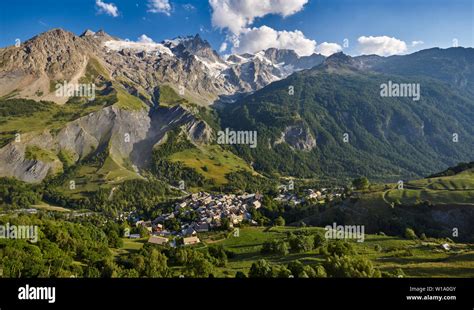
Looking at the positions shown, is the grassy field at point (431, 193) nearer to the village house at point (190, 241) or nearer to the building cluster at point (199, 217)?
the building cluster at point (199, 217)

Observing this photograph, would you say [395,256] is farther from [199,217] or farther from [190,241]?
[199,217]

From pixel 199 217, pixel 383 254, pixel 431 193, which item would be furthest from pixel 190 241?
pixel 431 193

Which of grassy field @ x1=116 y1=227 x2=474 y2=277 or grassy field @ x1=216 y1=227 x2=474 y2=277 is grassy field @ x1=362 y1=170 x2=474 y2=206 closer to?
grassy field @ x1=116 y1=227 x2=474 y2=277

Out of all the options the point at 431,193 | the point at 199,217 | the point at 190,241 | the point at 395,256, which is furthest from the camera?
the point at 199,217

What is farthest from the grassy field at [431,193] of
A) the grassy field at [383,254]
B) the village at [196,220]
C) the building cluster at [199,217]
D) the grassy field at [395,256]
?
the building cluster at [199,217]

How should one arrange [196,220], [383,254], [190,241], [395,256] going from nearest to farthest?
[395,256], [383,254], [190,241], [196,220]

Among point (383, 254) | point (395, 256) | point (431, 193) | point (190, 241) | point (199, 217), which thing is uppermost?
point (431, 193)

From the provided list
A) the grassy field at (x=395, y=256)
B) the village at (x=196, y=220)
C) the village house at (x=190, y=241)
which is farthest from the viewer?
the village at (x=196, y=220)

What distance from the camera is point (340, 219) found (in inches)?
4422

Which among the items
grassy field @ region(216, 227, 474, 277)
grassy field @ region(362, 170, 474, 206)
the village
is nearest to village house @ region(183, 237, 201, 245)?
the village

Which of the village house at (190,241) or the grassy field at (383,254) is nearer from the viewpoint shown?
the grassy field at (383,254)
